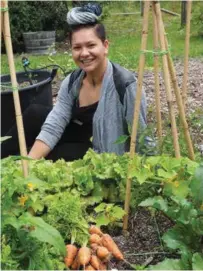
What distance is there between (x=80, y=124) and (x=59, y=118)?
0.18m

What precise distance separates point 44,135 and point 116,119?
0.45m

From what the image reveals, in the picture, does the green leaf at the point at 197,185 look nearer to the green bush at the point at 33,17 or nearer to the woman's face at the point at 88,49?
the woman's face at the point at 88,49

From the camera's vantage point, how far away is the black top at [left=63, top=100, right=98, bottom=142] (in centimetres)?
322

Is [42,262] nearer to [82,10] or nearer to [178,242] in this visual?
[178,242]

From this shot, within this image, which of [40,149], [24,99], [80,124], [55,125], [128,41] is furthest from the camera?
[128,41]

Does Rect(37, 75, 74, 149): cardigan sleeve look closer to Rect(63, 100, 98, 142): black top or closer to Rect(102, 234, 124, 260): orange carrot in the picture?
Rect(63, 100, 98, 142): black top

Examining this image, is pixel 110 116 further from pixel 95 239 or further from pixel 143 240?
pixel 95 239

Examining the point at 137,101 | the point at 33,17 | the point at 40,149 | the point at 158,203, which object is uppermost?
the point at 137,101

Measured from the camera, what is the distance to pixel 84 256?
5.97 feet

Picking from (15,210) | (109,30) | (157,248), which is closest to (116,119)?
(157,248)

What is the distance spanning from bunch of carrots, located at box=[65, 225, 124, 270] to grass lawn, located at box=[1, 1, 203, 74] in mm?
4635

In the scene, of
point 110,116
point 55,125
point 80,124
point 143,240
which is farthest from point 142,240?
point 80,124

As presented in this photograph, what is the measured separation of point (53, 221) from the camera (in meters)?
1.94

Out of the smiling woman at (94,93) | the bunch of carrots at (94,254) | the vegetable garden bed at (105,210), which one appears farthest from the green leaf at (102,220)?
the smiling woman at (94,93)
